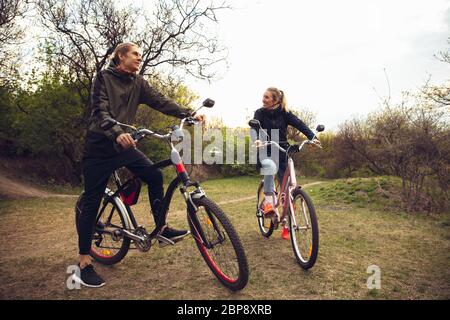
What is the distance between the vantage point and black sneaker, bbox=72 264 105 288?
3.07m

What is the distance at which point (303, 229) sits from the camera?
3.51 metres

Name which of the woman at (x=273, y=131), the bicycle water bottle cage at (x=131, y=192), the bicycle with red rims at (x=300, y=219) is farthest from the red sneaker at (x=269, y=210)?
the bicycle water bottle cage at (x=131, y=192)

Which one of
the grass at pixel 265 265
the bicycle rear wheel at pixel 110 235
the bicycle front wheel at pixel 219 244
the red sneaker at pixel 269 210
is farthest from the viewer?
the red sneaker at pixel 269 210

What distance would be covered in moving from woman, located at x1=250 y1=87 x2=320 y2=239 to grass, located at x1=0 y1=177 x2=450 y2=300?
0.70 meters

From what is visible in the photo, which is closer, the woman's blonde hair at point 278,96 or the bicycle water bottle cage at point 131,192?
the bicycle water bottle cage at point 131,192

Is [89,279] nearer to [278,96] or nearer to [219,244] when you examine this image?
[219,244]

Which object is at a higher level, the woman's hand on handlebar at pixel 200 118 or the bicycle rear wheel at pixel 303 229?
the woman's hand on handlebar at pixel 200 118

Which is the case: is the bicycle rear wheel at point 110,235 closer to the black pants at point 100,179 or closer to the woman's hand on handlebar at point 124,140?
the black pants at point 100,179

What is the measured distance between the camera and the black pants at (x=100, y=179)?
3.08 m

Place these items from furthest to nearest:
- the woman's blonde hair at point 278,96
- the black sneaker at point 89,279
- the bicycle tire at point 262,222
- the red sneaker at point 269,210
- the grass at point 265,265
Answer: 1. the bicycle tire at point 262,222
2. the woman's blonde hair at point 278,96
3. the red sneaker at point 269,210
4. the black sneaker at point 89,279
5. the grass at point 265,265

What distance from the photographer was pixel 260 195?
4.86 metres

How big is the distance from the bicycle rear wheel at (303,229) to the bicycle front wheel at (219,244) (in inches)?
34.0

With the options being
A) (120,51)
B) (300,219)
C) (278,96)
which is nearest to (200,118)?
(120,51)
